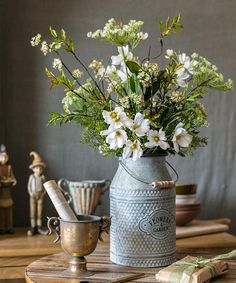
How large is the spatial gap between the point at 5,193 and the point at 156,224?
33.2 inches

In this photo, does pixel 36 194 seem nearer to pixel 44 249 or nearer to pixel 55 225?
pixel 44 249

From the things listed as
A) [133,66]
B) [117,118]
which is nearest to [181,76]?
[133,66]

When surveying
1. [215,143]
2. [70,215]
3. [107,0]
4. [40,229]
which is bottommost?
[40,229]

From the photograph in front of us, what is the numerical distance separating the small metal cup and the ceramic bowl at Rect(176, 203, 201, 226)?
676 millimetres

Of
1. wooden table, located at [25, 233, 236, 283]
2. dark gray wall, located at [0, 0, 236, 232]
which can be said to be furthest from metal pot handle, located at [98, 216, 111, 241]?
dark gray wall, located at [0, 0, 236, 232]

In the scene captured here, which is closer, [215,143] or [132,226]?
[132,226]

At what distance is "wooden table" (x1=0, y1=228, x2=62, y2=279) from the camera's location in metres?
1.94

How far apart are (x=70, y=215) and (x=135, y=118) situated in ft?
1.11

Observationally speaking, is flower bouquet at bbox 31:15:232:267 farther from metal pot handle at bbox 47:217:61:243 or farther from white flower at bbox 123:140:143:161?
metal pot handle at bbox 47:217:61:243

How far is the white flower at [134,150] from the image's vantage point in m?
1.51

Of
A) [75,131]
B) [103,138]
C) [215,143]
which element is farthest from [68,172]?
[103,138]

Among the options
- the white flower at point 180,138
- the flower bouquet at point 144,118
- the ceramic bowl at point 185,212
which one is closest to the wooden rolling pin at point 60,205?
the flower bouquet at point 144,118

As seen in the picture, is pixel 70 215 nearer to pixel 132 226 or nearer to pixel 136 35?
pixel 132 226

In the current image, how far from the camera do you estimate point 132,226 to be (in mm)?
1589
